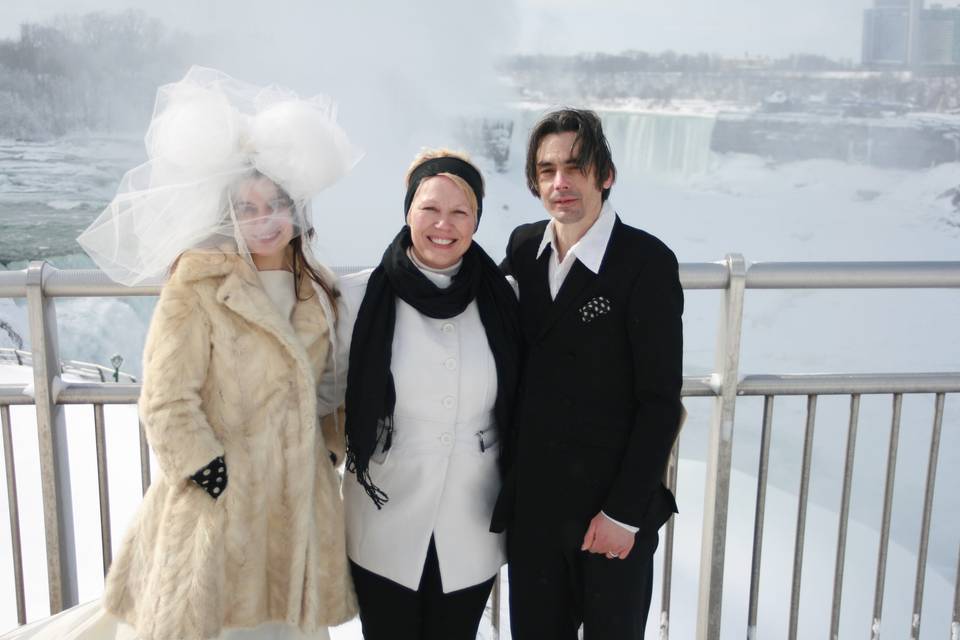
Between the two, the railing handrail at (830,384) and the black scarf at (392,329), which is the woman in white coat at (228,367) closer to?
the black scarf at (392,329)

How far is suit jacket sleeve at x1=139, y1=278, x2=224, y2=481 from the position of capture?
55.2 inches

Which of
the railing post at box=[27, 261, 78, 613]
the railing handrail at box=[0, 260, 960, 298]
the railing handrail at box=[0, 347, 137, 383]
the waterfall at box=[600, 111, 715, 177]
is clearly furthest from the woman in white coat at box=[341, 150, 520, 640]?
the waterfall at box=[600, 111, 715, 177]

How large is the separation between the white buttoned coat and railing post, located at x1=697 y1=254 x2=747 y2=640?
0.69 m

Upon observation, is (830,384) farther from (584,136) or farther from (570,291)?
(584,136)

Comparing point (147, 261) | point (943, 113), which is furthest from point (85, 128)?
point (943, 113)

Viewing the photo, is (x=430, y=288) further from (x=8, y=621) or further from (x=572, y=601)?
(x=8, y=621)

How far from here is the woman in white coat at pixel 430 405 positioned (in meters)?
1.51

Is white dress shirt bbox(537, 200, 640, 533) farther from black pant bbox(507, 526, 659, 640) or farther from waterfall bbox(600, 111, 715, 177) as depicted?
waterfall bbox(600, 111, 715, 177)

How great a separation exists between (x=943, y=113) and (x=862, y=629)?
25047 mm

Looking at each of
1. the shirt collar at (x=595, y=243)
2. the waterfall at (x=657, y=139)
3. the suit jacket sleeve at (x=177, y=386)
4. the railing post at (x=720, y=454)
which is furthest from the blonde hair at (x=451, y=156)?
the waterfall at (x=657, y=139)

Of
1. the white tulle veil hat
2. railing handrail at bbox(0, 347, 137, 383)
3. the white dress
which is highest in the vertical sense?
the white tulle veil hat

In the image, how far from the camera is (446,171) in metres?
1.51

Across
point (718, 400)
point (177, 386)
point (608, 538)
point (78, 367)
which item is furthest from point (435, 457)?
point (78, 367)

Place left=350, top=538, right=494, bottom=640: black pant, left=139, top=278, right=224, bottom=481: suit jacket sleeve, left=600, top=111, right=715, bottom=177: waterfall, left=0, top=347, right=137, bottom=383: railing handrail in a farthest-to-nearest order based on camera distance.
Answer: left=600, top=111, right=715, bottom=177: waterfall < left=0, top=347, right=137, bottom=383: railing handrail < left=350, top=538, right=494, bottom=640: black pant < left=139, top=278, right=224, bottom=481: suit jacket sleeve
